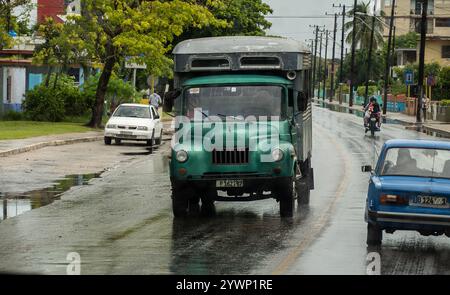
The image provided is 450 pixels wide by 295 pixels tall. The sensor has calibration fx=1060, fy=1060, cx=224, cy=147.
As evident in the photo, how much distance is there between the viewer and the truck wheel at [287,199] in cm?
1769

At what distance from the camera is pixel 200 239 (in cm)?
1531

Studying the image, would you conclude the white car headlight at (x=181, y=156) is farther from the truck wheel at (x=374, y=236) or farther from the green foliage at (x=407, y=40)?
the green foliage at (x=407, y=40)

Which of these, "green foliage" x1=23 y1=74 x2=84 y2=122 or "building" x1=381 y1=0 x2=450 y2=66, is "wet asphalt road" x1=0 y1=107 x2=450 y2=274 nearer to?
"green foliage" x1=23 y1=74 x2=84 y2=122

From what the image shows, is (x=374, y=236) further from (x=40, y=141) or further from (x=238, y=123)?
(x=40, y=141)

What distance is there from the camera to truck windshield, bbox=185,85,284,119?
18.3m

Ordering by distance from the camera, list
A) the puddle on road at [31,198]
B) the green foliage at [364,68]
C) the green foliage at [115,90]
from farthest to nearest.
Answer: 1. the green foliage at [364,68]
2. the green foliage at [115,90]
3. the puddle on road at [31,198]

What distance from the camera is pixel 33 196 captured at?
71.4 ft

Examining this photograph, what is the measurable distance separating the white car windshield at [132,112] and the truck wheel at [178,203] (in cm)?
2243

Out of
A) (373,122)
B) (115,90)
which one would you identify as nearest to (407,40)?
(115,90)

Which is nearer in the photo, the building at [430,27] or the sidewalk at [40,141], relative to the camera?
the sidewalk at [40,141]

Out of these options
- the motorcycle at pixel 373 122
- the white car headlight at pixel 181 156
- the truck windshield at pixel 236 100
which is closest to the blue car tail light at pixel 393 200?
the white car headlight at pixel 181 156

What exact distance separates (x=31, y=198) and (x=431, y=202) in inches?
389

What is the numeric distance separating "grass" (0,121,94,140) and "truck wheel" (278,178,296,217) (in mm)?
21039

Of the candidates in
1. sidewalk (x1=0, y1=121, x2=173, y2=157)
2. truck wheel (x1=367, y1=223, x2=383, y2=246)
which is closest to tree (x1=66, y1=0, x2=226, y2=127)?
sidewalk (x1=0, y1=121, x2=173, y2=157)
